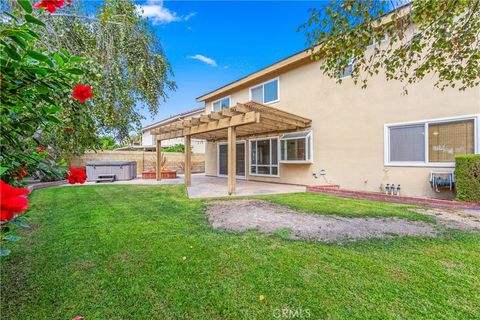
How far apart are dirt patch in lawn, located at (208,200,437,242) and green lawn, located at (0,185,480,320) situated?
1.21 ft

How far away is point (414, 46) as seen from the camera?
3869 millimetres

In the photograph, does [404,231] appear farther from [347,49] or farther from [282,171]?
[282,171]

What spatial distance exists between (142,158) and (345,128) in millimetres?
15612

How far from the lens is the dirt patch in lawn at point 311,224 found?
4520mm

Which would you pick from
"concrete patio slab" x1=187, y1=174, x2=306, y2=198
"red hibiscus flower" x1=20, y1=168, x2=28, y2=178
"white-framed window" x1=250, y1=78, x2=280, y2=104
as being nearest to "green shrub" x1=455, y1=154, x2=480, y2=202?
"concrete patio slab" x1=187, y1=174, x2=306, y2=198

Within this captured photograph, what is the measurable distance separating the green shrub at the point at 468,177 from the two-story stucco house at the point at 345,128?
0.71 metres

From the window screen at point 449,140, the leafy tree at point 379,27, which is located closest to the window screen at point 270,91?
the window screen at point 449,140

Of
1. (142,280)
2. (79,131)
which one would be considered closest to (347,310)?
(142,280)

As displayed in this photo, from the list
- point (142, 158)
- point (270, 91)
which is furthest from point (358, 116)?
point (142, 158)

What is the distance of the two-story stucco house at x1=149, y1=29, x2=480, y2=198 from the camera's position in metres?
7.60

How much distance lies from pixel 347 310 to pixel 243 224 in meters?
3.00

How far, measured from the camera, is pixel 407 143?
833cm

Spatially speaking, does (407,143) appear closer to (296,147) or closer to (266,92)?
(296,147)

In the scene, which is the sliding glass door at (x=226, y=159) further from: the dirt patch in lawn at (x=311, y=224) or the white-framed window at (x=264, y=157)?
the dirt patch in lawn at (x=311, y=224)
